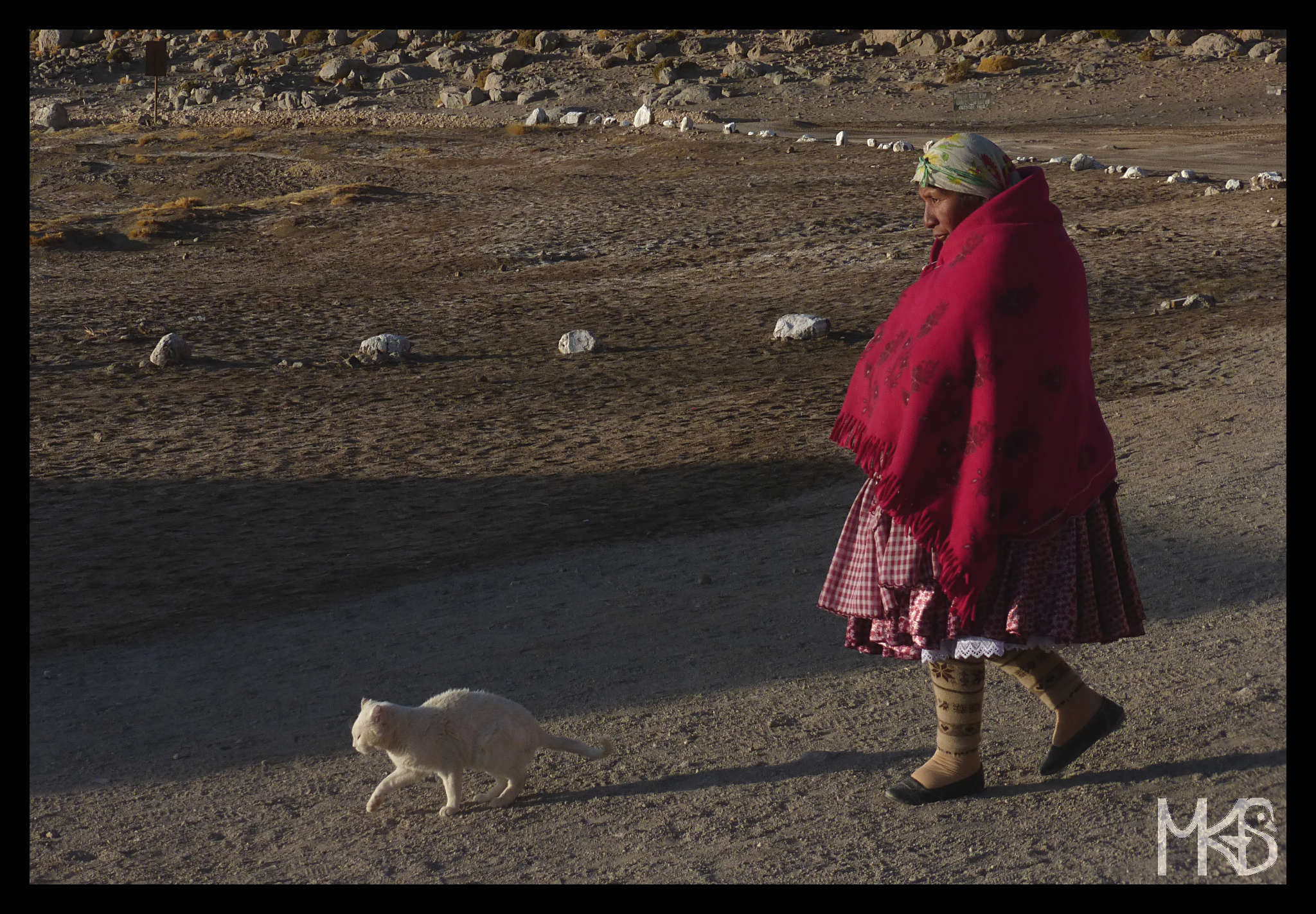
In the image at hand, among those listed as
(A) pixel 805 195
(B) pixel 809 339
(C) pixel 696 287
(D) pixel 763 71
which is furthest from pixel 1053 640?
(D) pixel 763 71

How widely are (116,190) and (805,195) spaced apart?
1251 cm

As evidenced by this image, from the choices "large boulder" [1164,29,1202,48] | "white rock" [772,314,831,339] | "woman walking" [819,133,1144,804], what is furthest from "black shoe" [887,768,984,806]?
"large boulder" [1164,29,1202,48]

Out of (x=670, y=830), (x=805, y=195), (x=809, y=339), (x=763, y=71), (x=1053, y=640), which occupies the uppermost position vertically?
(x=763, y=71)

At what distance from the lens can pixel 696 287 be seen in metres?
13.2

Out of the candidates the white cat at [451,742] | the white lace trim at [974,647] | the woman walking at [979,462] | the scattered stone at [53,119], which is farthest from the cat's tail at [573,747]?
the scattered stone at [53,119]

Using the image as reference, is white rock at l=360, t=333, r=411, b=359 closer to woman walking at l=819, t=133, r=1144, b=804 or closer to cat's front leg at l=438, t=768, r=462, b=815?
cat's front leg at l=438, t=768, r=462, b=815

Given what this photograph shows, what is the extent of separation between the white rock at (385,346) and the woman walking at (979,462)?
7.65m

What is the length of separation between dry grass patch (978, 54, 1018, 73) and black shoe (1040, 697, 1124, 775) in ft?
109

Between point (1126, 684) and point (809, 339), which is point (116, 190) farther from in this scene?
point (1126, 684)

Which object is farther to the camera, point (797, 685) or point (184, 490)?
point (184, 490)

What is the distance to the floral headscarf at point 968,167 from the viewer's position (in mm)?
3414

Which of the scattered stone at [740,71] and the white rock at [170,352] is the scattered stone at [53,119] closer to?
the scattered stone at [740,71]

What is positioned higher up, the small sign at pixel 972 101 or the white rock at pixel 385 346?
the small sign at pixel 972 101

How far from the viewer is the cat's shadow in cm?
393
